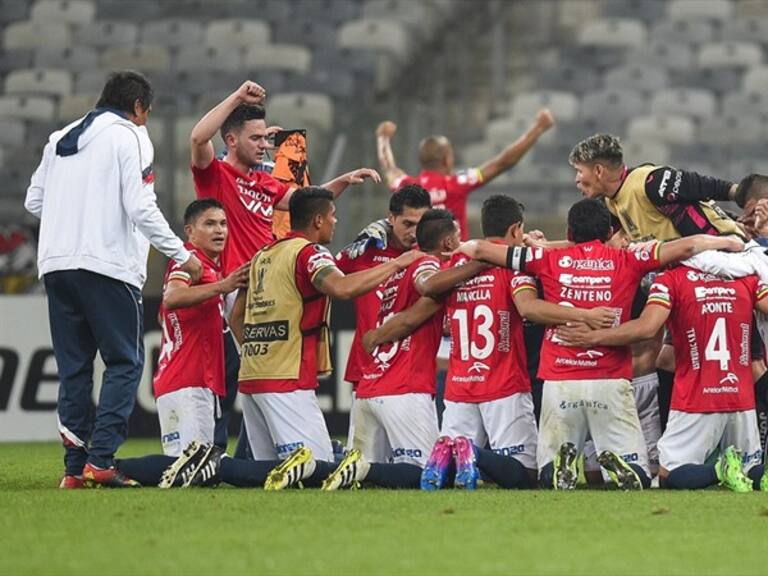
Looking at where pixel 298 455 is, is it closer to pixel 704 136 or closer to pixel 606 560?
pixel 606 560

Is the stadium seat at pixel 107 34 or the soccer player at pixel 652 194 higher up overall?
the stadium seat at pixel 107 34

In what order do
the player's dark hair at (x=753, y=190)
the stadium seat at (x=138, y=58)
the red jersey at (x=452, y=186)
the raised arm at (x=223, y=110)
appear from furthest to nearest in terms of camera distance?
1. the stadium seat at (x=138, y=58)
2. the red jersey at (x=452, y=186)
3. the player's dark hair at (x=753, y=190)
4. the raised arm at (x=223, y=110)

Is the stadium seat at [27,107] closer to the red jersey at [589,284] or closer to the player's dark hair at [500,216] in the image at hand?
the player's dark hair at [500,216]

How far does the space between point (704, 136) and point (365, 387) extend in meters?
9.55

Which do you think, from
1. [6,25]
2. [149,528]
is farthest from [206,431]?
[6,25]

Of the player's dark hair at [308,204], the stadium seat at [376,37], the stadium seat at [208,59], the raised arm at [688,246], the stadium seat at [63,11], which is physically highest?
the stadium seat at [63,11]

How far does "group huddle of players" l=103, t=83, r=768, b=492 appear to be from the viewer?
28.1 ft

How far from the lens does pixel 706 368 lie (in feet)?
28.6

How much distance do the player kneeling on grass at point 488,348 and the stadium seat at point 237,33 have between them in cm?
1031

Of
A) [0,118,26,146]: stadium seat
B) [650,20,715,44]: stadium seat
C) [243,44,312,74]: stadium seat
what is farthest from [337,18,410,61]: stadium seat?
[0,118,26,146]: stadium seat

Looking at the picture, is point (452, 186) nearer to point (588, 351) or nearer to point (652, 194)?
point (652, 194)

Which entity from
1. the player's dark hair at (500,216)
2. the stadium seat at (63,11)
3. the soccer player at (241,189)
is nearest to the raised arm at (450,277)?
the player's dark hair at (500,216)

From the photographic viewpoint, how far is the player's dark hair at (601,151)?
9531mm

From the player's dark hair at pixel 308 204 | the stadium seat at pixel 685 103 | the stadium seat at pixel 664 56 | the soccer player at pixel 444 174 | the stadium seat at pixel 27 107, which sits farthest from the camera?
the stadium seat at pixel 664 56
